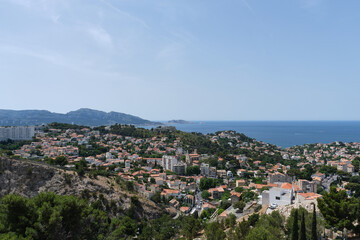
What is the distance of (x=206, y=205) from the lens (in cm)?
2720

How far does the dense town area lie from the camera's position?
1248cm

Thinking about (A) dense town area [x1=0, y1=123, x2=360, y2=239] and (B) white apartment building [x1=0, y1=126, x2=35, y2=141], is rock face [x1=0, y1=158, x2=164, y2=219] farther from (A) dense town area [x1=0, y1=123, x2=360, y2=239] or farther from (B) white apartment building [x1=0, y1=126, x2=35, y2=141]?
(B) white apartment building [x1=0, y1=126, x2=35, y2=141]

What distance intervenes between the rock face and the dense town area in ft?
5.23

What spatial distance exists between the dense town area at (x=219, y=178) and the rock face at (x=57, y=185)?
1.60m

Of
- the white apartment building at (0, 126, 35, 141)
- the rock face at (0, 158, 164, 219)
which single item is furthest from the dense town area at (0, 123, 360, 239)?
the white apartment building at (0, 126, 35, 141)

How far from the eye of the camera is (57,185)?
2369cm

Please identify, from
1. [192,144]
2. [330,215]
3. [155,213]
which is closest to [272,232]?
[330,215]

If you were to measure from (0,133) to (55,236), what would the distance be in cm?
5542

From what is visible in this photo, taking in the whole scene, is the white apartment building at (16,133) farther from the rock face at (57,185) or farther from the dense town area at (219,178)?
the rock face at (57,185)

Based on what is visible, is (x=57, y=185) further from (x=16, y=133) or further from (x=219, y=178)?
(x=16, y=133)

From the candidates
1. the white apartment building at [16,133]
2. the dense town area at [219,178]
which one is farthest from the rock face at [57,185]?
the white apartment building at [16,133]

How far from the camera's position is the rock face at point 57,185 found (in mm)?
23406

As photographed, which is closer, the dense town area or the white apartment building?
the dense town area

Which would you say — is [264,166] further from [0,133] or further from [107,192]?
[0,133]
